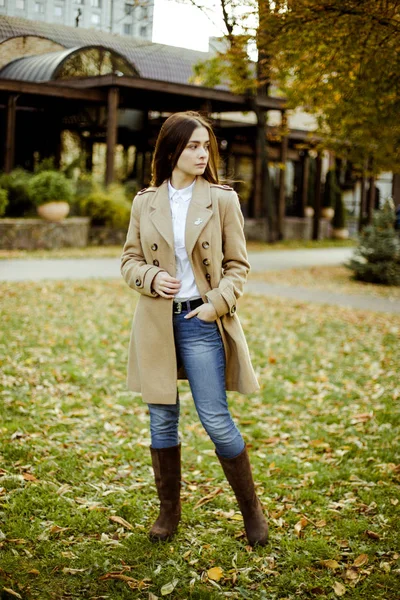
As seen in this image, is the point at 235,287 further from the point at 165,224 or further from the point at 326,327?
the point at 326,327

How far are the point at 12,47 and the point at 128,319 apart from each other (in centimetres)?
433

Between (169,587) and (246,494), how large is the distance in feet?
1.94

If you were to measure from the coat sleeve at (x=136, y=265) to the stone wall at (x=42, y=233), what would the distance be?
13.5 m

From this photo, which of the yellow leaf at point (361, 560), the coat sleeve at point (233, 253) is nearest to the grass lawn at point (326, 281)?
the yellow leaf at point (361, 560)

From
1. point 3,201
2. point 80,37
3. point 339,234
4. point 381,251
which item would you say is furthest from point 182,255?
point 339,234

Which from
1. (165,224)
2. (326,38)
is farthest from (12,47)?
(165,224)

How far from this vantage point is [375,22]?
458cm

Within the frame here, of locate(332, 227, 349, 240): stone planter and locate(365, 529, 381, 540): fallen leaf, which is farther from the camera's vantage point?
locate(332, 227, 349, 240): stone planter

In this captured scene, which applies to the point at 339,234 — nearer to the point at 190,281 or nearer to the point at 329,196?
the point at 329,196

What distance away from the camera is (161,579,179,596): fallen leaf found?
124 inches

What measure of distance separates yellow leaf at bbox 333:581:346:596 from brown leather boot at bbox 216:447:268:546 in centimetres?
46

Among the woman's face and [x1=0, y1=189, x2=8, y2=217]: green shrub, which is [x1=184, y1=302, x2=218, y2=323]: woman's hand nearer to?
the woman's face

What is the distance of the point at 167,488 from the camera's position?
363 centimetres

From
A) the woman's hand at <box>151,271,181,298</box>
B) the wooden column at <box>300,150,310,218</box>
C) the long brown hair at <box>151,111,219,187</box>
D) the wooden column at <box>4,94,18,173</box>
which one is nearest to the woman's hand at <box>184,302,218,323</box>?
the woman's hand at <box>151,271,181,298</box>
